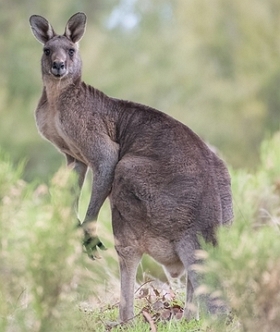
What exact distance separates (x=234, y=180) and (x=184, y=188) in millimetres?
2580

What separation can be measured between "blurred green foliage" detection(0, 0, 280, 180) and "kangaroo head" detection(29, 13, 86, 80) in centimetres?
1698

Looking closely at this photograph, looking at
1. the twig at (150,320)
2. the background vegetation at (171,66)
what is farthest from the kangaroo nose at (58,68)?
the background vegetation at (171,66)

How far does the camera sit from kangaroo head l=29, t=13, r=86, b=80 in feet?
19.1

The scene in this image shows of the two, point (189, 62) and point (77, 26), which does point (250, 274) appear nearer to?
point (77, 26)

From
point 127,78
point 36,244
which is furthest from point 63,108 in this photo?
point 127,78

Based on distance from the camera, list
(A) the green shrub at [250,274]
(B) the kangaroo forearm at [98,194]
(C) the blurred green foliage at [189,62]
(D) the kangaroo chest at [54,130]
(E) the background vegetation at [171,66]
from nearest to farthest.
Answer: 1. (A) the green shrub at [250,274]
2. (B) the kangaroo forearm at [98,194]
3. (D) the kangaroo chest at [54,130]
4. (E) the background vegetation at [171,66]
5. (C) the blurred green foliage at [189,62]

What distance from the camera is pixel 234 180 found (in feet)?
24.8

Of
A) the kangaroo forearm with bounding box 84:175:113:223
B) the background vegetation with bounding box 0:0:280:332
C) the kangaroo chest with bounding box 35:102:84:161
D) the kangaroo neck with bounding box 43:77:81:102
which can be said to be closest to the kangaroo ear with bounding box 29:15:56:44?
the kangaroo neck with bounding box 43:77:81:102

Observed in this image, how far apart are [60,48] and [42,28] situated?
28cm

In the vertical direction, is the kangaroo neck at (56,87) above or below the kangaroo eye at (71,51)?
below

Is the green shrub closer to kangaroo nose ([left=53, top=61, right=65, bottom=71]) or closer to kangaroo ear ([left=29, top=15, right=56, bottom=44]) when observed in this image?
kangaroo nose ([left=53, top=61, right=65, bottom=71])

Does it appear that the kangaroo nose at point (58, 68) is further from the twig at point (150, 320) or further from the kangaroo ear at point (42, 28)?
the twig at point (150, 320)

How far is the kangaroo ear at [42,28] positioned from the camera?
606 centimetres

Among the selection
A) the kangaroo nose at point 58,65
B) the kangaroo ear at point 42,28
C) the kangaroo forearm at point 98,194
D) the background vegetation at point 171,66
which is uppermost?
the background vegetation at point 171,66
